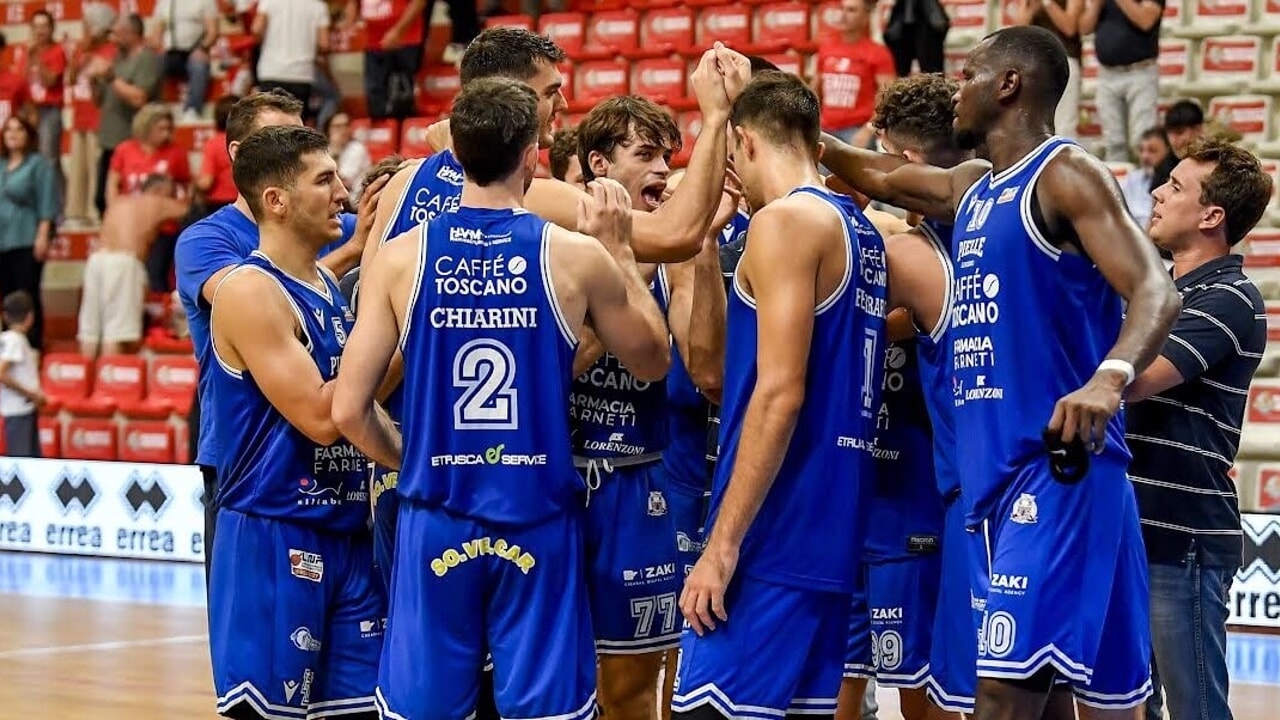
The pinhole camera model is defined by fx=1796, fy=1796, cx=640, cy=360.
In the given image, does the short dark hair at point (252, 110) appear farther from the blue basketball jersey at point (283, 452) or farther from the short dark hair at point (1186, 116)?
the short dark hair at point (1186, 116)

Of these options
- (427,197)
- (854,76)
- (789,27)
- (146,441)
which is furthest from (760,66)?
(146,441)

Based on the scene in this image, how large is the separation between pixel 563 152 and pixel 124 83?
38.6 ft

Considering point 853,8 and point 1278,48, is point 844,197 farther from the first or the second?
point 1278,48

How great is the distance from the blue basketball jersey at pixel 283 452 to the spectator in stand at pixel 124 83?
12.8 meters

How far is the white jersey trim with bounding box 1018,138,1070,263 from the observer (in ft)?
14.7

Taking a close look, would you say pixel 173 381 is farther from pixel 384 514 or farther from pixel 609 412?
pixel 609 412

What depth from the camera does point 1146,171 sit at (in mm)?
12117

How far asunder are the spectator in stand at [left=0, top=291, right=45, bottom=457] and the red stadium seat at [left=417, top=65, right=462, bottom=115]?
445 cm

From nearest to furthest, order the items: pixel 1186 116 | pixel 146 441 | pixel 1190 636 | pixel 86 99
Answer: pixel 1190 636, pixel 1186 116, pixel 146 441, pixel 86 99

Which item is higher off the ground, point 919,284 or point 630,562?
point 919,284

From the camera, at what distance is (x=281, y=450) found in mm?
5242

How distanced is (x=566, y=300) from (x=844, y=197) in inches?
32.6

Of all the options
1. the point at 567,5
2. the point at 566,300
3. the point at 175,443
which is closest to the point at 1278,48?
the point at 567,5

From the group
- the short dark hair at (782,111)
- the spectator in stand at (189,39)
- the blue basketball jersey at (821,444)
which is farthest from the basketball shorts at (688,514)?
the spectator in stand at (189,39)
